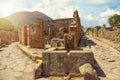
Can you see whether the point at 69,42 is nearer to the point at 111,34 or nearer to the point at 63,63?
the point at 63,63

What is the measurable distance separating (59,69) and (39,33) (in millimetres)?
6984

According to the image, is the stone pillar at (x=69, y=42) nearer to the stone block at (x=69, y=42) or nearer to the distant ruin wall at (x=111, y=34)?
the stone block at (x=69, y=42)

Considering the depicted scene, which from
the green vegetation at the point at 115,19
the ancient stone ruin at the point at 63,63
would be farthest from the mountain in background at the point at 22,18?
the ancient stone ruin at the point at 63,63

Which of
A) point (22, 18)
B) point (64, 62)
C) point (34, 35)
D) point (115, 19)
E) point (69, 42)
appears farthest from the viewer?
point (22, 18)

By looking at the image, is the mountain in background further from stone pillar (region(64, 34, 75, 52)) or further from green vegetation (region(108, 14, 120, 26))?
stone pillar (region(64, 34, 75, 52))

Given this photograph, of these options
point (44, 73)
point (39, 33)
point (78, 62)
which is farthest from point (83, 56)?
point (39, 33)

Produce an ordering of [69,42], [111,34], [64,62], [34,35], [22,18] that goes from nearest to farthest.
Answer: [64,62] < [69,42] < [34,35] < [111,34] < [22,18]

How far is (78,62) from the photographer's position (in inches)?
202

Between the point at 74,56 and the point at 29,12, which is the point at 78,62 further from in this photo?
the point at 29,12

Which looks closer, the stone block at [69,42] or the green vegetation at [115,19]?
the stone block at [69,42]

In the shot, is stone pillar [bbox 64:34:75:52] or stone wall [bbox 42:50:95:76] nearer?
stone wall [bbox 42:50:95:76]

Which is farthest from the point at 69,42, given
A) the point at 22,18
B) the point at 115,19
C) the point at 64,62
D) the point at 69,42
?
the point at 22,18

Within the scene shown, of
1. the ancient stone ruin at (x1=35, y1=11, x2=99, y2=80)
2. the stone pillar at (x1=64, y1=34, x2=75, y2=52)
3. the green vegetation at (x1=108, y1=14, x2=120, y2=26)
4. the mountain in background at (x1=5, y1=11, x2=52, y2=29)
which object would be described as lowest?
the ancient stone ruin at (x1=35, y1=11, x2=99, y2=80)

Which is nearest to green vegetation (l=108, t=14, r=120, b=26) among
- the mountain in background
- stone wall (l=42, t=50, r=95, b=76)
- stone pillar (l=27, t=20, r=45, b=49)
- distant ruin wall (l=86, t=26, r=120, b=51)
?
distant ruin wall (l=86, t=26, r=120, b=51)
